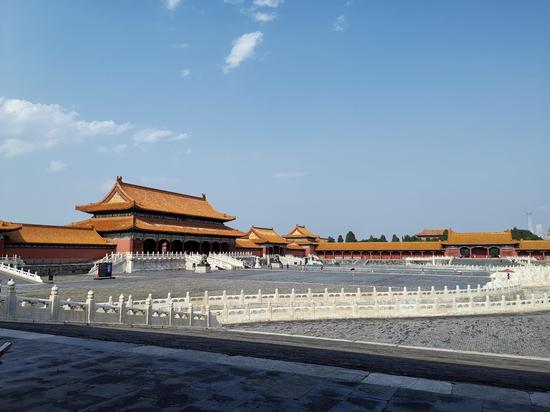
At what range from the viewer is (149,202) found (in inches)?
2238

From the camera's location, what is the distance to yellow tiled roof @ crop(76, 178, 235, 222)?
174ft

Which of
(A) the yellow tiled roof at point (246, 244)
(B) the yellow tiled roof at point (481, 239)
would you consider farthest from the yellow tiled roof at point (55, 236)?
(B) the yellow tiled roof at point (481, 239)

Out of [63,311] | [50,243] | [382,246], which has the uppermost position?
[382,246]

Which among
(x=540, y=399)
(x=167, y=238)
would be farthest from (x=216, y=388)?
(x=167, y=238)

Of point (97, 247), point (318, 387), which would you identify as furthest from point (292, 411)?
point (97, 247)

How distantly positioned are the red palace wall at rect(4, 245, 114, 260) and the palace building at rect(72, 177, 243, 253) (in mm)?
2768

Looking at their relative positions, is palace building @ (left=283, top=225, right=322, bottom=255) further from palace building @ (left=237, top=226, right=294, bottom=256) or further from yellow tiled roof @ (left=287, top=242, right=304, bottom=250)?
palace building @ (left=237, top=226, right=294, bottom=256)

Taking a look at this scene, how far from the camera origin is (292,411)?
4.10 meters

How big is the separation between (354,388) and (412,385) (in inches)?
28.9

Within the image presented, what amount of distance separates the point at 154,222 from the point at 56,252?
14.0 metres

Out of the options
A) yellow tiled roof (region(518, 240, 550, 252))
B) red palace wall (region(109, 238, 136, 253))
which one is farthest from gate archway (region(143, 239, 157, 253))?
yellow tiled roof (region(518, 240, 550, 252))

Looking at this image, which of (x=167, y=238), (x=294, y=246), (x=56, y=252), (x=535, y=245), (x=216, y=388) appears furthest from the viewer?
(x=294, y=246)

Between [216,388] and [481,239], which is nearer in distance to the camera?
[216,388]

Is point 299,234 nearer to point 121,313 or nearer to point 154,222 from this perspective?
point 154,222
